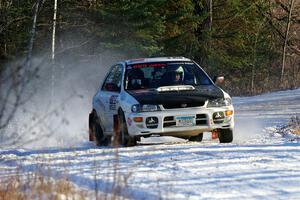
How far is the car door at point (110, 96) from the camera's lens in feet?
41.4

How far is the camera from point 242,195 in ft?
22.4

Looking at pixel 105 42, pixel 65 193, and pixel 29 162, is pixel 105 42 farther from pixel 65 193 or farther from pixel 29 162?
pixel 65 193

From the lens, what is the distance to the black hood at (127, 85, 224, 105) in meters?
11.6

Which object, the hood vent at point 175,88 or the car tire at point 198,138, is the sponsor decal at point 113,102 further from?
the car tire at point 198,138

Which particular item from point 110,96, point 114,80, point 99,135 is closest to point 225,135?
point 110,96

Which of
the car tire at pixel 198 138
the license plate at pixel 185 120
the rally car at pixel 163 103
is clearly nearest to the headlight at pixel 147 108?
the rally car at pixel 163 103

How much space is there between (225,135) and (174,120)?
3.97 ft

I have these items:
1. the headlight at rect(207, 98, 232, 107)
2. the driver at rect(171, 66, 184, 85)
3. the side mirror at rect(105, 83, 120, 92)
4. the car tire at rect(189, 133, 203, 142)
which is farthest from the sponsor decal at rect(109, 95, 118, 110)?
the car tire at rect(189, 133, 203, 142)

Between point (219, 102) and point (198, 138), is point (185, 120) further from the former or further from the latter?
point (198, 138)

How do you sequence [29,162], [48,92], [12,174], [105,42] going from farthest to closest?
1. [105,42]
2. [48,92]
3. [29,162]
4. [12,174]

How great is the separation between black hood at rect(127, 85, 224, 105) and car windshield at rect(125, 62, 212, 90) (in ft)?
1.35

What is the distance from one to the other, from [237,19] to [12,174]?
107 ft

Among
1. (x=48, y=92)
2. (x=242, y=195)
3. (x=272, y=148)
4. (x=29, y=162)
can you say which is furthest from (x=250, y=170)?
(x=48, y=92)

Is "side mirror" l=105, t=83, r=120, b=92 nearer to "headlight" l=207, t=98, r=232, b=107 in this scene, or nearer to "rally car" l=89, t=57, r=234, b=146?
"rally car" l=89, t=57, r=234, b=146
